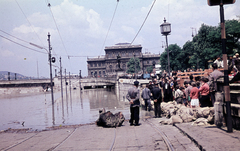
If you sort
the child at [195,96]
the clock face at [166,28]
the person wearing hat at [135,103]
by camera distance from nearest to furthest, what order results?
the person wearing hat at [135,103] → the child at [195,96] → the clock face at [166,28]

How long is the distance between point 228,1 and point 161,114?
8145 mm

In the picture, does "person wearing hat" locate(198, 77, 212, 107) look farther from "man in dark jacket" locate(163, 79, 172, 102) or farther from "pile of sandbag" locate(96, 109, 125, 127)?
"man in dark jacket" locate(163, 79, 172, 102)

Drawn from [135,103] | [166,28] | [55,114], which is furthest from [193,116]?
[55,114]

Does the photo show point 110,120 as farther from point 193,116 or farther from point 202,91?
point 202,91

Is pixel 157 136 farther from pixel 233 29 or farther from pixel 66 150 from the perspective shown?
pixel 233 29

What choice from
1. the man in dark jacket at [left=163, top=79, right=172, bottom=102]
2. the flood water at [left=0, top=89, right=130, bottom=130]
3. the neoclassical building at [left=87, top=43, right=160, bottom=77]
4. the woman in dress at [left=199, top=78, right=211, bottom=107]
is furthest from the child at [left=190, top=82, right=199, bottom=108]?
the neoclassical building at [left=87, top=43, right=160, bottom=77]

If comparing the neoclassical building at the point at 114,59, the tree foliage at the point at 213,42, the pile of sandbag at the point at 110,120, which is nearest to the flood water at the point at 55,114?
the pile of sandbag at the point at 110,120

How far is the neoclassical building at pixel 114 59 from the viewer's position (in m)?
144

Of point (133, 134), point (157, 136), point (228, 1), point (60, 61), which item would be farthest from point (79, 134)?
point (60, 61)

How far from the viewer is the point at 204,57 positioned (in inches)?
2108

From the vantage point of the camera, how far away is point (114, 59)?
472 ft

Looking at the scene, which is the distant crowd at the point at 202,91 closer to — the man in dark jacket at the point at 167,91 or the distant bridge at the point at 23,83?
the man in dark jacket at the point at 167,91

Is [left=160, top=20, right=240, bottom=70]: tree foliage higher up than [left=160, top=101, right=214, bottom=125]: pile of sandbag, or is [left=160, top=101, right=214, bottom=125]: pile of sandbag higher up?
[left=160, top=20, right=240, bottom=70]: tree foliage

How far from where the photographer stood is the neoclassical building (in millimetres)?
144250
